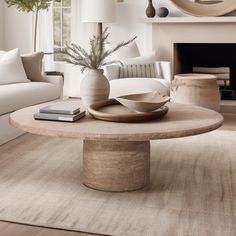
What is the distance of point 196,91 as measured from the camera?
14.7 ft

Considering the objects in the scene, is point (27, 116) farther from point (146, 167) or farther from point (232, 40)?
point (232, 40)

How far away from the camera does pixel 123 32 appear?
5977 mm

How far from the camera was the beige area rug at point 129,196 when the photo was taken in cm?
218

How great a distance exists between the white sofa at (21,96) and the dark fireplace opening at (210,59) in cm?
184

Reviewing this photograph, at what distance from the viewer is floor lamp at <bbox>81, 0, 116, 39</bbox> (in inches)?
210

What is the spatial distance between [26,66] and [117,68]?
→ 99cm

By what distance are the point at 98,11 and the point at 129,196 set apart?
3322 millimetres

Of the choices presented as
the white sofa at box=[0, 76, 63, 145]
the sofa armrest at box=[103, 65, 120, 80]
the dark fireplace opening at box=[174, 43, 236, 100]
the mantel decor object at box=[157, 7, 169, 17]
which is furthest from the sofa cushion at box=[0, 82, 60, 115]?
the dark fireplace opening at box=[174, 43, 236, 100]

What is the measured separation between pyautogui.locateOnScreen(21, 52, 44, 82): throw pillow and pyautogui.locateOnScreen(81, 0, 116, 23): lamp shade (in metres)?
→ 1.07

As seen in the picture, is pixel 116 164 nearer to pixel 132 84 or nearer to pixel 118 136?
pixel 118 136

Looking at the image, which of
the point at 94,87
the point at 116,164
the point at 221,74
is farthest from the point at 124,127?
the point at 221,74

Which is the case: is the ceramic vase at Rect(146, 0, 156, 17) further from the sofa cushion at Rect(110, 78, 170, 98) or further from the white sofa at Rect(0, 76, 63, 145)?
the white sofa at Rect(0, 76, 63, 145)

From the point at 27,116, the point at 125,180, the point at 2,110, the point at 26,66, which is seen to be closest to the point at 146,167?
the point at 125,180

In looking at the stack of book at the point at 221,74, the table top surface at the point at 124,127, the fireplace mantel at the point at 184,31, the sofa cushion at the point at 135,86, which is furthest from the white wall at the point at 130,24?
the table top surface at the point at 124,127
